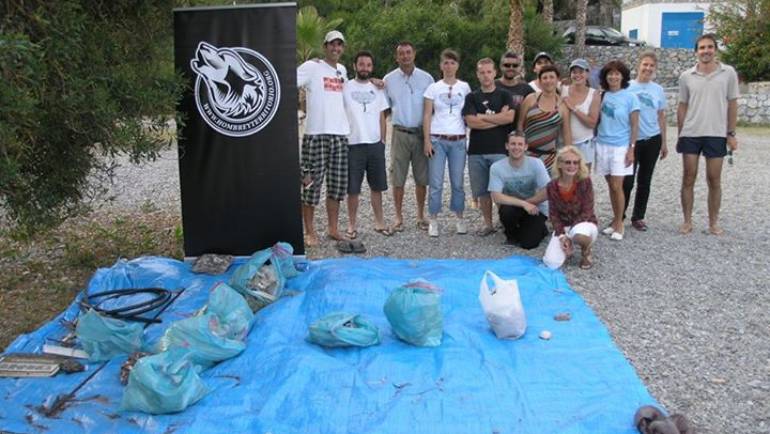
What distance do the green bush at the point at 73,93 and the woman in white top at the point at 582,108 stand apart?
140 inches

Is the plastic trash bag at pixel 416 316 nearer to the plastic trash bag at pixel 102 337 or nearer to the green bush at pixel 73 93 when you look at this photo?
the plastic trash bag at pixel 102 337

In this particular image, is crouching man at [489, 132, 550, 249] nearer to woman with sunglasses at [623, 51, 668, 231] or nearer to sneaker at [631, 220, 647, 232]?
woman with sunglasses at [623, 51, 668, 231]

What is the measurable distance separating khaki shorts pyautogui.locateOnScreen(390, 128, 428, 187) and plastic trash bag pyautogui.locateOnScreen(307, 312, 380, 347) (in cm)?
294

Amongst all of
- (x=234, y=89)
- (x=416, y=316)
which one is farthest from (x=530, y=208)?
(x=234, y=89)

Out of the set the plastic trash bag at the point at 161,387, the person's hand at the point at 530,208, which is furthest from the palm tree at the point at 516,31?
the plastic trash bag at the point at 161,387

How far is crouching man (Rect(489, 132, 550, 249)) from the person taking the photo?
6129 millimetres

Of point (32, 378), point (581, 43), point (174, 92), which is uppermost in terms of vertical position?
point (581, 43)

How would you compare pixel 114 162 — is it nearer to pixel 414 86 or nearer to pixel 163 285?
pixel 163 285

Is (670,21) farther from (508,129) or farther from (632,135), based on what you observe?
(508,129)

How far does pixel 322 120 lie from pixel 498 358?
299 cm

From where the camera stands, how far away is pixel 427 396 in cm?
341

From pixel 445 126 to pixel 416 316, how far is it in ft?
9.64

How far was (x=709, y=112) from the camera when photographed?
20.7 feet

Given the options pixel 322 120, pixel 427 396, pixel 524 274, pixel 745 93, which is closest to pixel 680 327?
pixel 524 274
